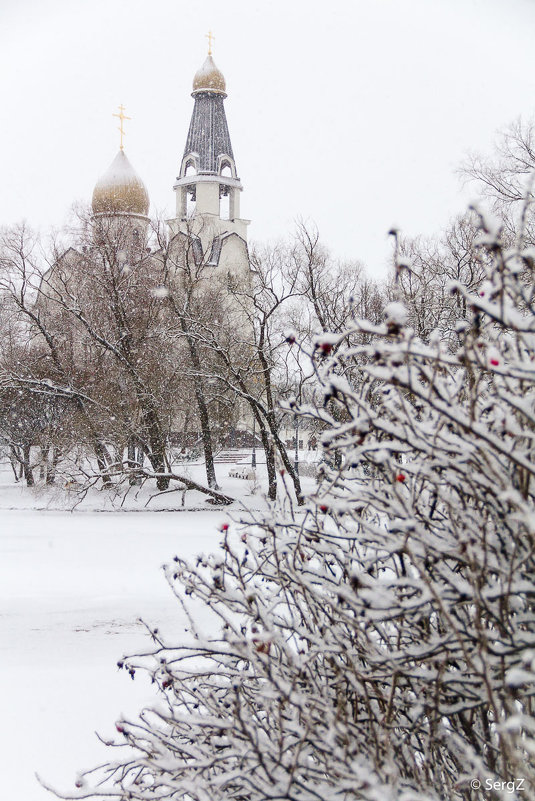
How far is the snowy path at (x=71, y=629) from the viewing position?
563cm

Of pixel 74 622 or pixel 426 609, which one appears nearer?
pixel 426 609

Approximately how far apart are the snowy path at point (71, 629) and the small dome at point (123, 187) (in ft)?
74.2

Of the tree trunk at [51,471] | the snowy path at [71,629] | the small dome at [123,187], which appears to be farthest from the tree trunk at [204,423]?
the small dome at [123,187]

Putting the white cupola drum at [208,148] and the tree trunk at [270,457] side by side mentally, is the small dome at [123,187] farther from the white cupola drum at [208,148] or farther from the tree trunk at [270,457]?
the tree trunk at [270,457]

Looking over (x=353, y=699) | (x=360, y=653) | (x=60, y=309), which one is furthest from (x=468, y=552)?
(x=60, y=309)

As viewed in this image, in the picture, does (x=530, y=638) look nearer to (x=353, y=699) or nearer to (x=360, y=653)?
(x=360, y=653)

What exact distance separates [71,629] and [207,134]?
36.5 m

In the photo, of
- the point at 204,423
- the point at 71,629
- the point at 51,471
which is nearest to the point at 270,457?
the point at 204,423

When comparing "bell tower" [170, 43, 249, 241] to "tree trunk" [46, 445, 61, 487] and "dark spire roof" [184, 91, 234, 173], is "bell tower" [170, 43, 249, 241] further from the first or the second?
"tree trunk" [46, 445, 61, 487]

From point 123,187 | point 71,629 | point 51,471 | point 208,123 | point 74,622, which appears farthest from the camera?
point 208,123

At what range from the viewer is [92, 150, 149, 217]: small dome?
36.9 m

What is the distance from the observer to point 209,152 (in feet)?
135

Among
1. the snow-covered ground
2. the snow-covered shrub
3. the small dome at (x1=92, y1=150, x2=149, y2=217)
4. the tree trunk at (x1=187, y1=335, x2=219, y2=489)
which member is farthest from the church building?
the snow-covered shrub

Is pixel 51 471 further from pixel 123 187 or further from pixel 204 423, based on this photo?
pixel 123 187
